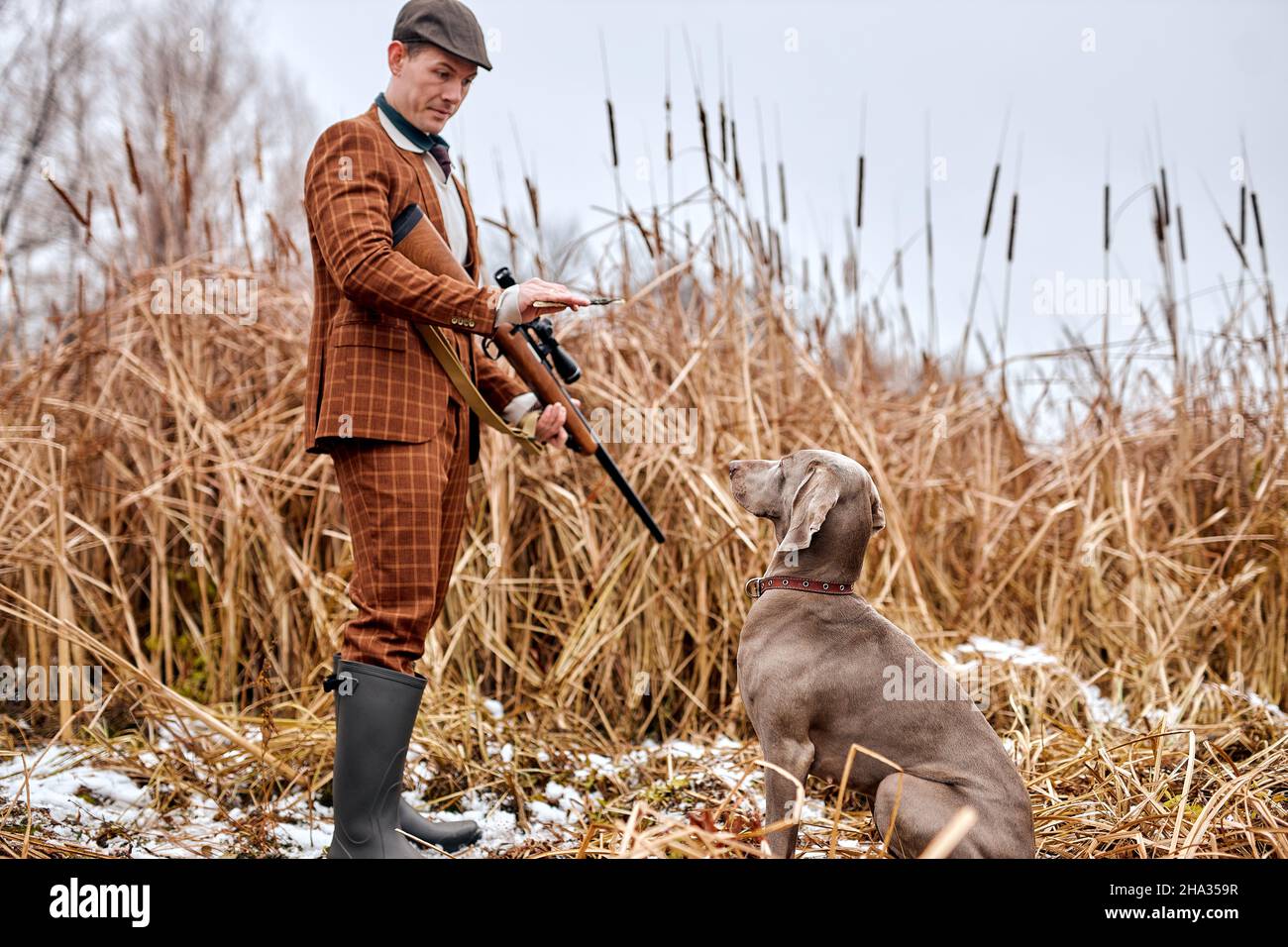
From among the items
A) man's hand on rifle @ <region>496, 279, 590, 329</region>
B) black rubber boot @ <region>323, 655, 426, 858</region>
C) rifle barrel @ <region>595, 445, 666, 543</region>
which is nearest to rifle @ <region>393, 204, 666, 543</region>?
rifle barrel @ <region>595, 445, 666, 543</region>

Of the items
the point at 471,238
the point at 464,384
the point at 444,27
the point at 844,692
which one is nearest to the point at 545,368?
the point at 464,384

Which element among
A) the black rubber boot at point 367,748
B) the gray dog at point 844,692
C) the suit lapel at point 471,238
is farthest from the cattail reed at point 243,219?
the gray dog at point 844,692

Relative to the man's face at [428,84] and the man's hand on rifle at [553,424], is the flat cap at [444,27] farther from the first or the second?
the man's hand on rifle at [553,424]

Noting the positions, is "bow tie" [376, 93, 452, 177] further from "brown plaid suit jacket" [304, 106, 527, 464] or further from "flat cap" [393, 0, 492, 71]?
"flat cap" [393, 0, 492, 71]

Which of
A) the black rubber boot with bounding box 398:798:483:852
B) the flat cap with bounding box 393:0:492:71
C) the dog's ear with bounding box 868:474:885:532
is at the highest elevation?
the flat cap with bounding box 393:0:492:71

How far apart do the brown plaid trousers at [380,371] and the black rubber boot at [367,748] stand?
5 centimetres

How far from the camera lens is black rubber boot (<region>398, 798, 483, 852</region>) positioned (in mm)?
2701

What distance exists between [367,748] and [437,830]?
45cm

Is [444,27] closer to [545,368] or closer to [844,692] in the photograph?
[545,368]

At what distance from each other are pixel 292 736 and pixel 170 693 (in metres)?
0.39

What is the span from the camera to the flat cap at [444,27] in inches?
90.4

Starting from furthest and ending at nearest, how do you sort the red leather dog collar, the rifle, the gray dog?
the rifle < the red leather dog collar < the gray dog

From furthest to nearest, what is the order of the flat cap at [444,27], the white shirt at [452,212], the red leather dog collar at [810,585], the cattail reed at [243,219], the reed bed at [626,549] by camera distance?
the cattail reed at [243,219], the reed bed at [626,549], the white shirt at [452,212], the flat cap at [444,27], the red leather dog collar at [810,585]

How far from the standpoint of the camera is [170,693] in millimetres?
3045
